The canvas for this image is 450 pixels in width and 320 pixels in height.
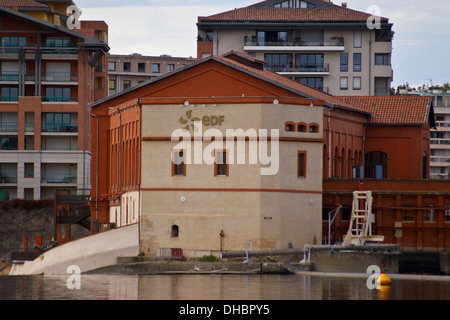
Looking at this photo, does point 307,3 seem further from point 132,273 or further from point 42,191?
point 132,273

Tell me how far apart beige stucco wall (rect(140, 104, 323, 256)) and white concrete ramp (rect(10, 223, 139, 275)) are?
2.83 feet

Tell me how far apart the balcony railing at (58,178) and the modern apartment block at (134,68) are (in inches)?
1841

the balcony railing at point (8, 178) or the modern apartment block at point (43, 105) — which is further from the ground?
the modern apartment block at point (43, 105)

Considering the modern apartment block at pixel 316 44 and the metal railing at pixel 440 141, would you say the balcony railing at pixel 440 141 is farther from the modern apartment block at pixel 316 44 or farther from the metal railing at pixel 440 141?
the modern apartment block at pixel 316 44

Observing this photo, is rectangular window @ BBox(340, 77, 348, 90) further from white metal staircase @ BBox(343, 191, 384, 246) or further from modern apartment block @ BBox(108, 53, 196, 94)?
white metal staircase @ BBox(343, 191, 384, 246)

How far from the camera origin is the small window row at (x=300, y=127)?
72.4 metres

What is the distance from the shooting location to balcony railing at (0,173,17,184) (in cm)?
11338

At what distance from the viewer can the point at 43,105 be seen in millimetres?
113375

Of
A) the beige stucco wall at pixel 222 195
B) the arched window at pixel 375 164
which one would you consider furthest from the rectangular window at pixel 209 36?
the beige stucco wall at pixel 222 195

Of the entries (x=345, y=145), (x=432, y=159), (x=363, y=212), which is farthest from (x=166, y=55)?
(x=363, y=212)

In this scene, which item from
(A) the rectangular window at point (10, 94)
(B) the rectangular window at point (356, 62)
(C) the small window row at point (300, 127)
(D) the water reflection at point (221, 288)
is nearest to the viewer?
(D) the water reflection at point (221, 288)

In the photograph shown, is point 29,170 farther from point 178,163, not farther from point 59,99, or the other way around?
point 178,163

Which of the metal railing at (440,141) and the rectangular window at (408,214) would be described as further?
the metal railing at (440,141)

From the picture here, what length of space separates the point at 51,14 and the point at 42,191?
19125mm
